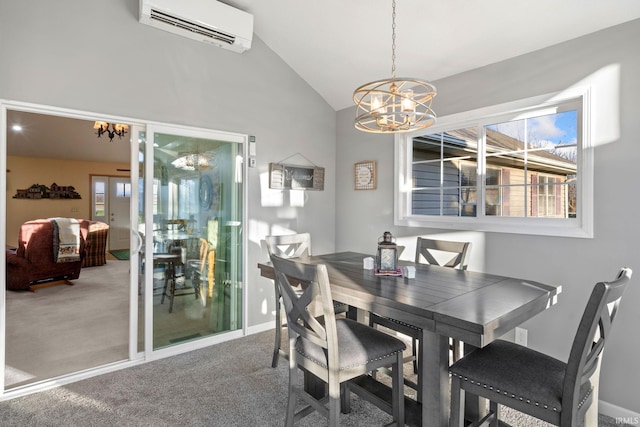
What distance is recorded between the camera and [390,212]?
3840 millimetres

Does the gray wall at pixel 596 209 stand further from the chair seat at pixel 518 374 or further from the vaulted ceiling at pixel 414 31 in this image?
the chair seat at pixel 518 374

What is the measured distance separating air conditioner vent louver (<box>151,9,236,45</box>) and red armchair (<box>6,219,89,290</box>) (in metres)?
4.13

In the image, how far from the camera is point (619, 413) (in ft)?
7.38

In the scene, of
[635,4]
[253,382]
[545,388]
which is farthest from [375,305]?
[635,4]

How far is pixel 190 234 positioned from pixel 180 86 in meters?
1.36

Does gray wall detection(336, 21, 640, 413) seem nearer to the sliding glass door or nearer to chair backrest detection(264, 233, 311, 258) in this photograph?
chair backrest detection(264, 233, 311, 258)

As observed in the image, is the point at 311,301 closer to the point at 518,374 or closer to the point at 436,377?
the point at 436,377

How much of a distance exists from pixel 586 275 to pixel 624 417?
35.4 inches

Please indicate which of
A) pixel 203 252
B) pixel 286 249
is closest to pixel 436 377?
pixel 286 249

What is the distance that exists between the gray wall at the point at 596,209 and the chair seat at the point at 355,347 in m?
1.46

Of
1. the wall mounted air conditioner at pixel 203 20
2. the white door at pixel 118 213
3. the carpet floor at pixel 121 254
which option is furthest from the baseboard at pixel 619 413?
the white door at pixel 118 213

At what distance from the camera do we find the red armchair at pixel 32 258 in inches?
200

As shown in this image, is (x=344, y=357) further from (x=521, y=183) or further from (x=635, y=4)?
(x=635, y=4)

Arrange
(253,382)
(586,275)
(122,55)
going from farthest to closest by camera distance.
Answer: (122,55) < (253,382) < (586,275)
